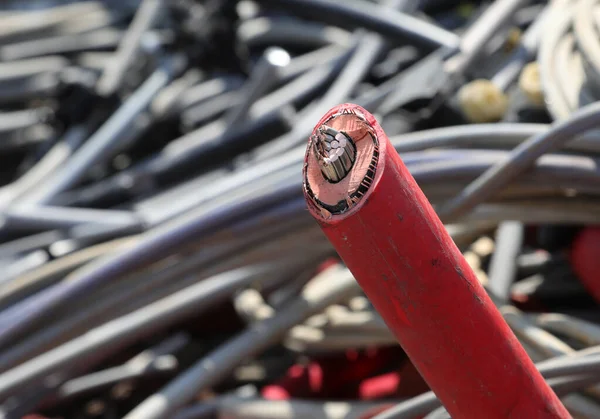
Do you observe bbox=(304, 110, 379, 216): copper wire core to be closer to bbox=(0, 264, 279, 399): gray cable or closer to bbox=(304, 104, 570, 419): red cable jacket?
bbox=(304, 104, 570, 419): red cable jacket

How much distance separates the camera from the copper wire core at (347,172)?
0.26m

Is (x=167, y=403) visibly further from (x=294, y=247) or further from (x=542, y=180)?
(x=542, y=180)

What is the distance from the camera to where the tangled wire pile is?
1.77 feet

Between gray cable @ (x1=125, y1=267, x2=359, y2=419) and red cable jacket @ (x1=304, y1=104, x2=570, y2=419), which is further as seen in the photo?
gray cable @ (x1=125, y1=267, x2=359, y2=419)

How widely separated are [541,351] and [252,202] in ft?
0.77

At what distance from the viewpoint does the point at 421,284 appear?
269 mm

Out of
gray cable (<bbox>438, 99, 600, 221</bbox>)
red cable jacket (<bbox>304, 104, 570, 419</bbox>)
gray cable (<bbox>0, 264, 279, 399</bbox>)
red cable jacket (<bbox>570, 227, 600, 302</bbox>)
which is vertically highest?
gray cable (<bbox>0, 264, 279, 399</bbox>)

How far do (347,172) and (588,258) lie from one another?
0.36 meters

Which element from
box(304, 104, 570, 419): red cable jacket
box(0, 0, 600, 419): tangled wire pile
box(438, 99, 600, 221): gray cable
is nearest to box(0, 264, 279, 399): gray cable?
box(0, 0, 600, 419): tangled wire pile

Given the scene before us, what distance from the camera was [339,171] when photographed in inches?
10.3

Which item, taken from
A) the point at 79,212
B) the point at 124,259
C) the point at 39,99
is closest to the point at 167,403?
the point at 124,259

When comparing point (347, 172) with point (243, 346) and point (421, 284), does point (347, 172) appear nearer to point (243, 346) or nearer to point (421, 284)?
point (421, 284)

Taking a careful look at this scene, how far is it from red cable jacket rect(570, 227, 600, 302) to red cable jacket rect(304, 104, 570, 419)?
0.27 m

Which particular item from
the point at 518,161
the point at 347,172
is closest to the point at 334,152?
the point at 347,172
